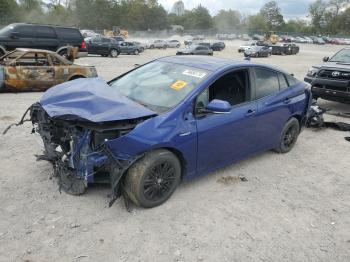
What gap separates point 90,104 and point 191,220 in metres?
1.74

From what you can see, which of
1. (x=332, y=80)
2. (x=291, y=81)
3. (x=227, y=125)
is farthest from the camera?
(x=332, y=80)

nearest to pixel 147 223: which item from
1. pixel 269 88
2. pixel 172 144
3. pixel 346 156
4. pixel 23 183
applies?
pixel 172 144

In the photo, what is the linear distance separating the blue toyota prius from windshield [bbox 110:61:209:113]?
14 millimetres

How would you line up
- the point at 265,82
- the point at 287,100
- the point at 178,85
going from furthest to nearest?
the point at 287,100, the point at 265,82, the point at 178,85

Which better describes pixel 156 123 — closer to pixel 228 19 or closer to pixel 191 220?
pixel 191 220

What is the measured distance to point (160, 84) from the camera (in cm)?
466

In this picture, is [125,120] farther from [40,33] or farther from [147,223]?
[40,33]

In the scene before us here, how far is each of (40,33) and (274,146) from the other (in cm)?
1509

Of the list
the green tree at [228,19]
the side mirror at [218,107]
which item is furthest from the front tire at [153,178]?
the green tree at [228,19]

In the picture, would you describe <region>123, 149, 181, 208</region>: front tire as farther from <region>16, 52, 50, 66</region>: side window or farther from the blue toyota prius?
<region>16, 52, 50, 66</region>: side window

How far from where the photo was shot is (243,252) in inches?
137

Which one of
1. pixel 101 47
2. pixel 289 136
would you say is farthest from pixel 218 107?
pixel 101 47

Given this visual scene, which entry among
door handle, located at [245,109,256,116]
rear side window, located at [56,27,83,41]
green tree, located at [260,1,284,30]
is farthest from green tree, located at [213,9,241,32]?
door handle, located at [245,109,256,116]

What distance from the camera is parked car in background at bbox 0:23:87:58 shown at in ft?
55.3
